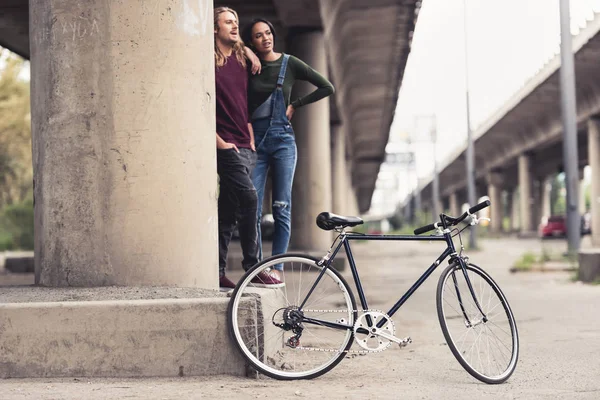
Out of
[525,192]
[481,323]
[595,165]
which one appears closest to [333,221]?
[481,323]

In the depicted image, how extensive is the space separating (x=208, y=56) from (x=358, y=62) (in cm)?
1851

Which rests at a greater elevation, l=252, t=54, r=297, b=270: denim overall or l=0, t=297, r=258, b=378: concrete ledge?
l=252, t=54, r=297, b=270: denim overall

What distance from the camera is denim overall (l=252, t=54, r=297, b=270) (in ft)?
21.4

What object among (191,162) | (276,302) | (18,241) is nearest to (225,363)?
(276,302)

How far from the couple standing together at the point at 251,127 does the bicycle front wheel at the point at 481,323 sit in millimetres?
1688

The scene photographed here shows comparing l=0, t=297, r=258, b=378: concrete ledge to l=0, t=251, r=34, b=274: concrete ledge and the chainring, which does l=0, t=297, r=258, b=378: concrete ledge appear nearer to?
the chainring

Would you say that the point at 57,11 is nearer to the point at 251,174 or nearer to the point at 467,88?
the point at 251,174

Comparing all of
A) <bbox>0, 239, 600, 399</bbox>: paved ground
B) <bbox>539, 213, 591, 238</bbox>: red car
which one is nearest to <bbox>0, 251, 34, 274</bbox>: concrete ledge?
<bbox>0, 239, 600, 399</bbox>: paved ground

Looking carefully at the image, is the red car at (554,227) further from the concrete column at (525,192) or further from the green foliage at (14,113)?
the green foliage at (14,113)

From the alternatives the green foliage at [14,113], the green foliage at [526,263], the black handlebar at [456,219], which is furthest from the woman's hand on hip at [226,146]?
the green foliage at [14,113]

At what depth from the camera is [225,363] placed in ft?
16.1

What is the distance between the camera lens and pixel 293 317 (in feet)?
16.5

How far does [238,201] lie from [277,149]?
2.14ft

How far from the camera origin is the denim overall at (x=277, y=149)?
652cm
